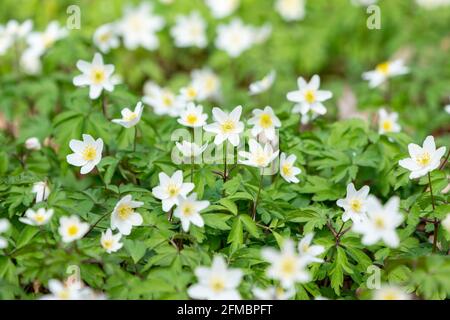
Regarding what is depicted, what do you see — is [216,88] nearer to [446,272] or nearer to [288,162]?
[288,162]

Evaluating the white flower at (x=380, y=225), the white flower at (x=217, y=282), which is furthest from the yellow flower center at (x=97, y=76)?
the white flower at (x=380, y=225)

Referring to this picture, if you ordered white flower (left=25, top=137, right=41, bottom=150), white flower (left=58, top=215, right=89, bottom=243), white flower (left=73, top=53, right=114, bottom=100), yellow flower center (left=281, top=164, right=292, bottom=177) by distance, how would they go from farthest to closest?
white flower (left=25, top=137, right=41, bottom=150), white flower (left=73, top=53, right=114, bottom=100), yellow flower center (left=281, top=164, right=292, bottom=177), white flower (left=58, top=215, right=89, bottom=243)

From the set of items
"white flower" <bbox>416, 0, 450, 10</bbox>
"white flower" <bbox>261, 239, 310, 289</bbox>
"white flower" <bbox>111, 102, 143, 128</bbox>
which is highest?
"white flower" <bbox>416, 0, 450, 10</bbox>

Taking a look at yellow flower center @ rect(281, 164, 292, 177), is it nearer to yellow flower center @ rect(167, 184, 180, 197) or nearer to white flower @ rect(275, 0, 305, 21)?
yellow flower center @ rect(167, 184, 180, 197)

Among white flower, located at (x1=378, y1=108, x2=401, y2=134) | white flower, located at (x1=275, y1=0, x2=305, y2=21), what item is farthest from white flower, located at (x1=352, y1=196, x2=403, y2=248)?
white flower, located at (x1=275, y1=0, x2=305, y2=21)

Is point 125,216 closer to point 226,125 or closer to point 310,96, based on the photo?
point 226,125
